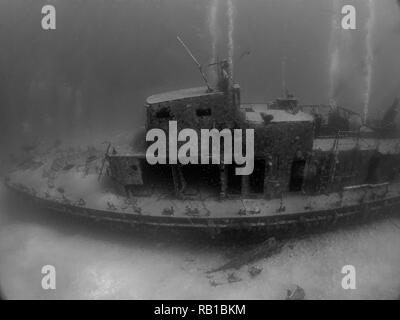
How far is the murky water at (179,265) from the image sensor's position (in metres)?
8.87

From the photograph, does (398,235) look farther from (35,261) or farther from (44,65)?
(44,65)

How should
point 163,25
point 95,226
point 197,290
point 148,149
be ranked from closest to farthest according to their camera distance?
point 197,290, point 148,149, point 95,226, point 163,25

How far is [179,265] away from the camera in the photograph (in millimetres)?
9781

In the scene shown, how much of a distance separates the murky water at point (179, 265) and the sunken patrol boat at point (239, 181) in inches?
33.2

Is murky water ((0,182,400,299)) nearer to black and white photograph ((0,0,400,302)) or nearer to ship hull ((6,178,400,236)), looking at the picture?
black and white photograph ((0,0,400,302))

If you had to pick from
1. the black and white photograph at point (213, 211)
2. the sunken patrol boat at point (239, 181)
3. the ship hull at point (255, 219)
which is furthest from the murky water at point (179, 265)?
the sunken patrol boat at point (239, 181)

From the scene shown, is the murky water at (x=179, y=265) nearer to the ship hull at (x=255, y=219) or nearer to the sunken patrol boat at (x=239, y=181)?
the ship hull at (x=255, y=219)

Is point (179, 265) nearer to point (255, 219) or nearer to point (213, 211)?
point (213, 211)

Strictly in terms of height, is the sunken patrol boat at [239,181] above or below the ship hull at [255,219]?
above

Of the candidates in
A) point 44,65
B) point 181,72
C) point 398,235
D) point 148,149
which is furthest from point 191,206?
point 44,65

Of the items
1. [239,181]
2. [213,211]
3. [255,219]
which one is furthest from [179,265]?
[239,181]

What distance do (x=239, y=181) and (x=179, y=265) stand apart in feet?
11.8

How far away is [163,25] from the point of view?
133ft

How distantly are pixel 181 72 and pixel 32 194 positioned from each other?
28.2m
